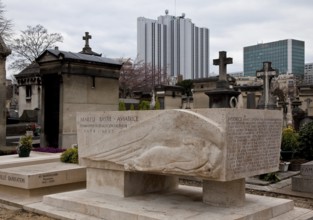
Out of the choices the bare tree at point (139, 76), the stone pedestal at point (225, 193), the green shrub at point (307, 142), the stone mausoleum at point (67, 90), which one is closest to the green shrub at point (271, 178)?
the green shrub at point (307, 142)

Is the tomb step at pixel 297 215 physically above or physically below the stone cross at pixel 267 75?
below

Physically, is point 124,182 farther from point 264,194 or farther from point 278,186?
point 278,186

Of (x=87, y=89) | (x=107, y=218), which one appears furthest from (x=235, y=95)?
(x=107, y=218)

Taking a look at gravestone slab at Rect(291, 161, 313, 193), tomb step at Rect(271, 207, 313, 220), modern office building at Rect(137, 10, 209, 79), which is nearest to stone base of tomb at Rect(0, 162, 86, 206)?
tomb step at Rect(271, 207, 313, 220)

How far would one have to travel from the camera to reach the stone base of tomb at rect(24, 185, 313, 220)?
5.39m

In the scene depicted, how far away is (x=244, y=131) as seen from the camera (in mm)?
5371

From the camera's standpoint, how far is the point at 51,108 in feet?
40.9

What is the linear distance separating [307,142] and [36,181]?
→ 7671mm

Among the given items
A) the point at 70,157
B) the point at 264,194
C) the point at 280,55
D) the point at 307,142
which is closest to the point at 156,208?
the point at 264,194

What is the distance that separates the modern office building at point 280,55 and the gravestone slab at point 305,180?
207 ft

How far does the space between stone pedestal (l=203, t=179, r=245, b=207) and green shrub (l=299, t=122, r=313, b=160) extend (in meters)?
5.98

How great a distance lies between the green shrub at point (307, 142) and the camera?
1107cm

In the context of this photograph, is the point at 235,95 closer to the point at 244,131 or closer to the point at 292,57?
the point at 244,131

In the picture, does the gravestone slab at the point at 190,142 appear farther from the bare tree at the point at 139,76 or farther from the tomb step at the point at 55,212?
the bare tree at the point at 139,76
